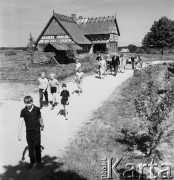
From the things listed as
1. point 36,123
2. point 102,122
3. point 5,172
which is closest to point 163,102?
point 102,122

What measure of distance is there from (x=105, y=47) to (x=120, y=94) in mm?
38963

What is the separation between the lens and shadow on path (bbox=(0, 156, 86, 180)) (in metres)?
6.09

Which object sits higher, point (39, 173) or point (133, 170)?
point (39, 173)

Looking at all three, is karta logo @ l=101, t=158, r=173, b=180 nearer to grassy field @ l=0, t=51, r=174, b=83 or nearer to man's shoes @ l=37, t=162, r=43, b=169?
man's shoes @ l=37, t=162, r=43, b=169

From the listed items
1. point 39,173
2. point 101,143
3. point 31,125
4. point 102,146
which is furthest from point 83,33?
A: point 39,173

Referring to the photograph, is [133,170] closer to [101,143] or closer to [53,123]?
[101,143]

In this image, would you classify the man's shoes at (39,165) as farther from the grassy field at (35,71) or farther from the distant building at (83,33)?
the distant building at (83,33)

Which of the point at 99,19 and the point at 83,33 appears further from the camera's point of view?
the point at 99,19

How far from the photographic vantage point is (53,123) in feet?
32.5

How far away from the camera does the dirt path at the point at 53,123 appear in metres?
7.54

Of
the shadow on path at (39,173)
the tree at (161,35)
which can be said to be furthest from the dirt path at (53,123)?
the tree at (161,35)

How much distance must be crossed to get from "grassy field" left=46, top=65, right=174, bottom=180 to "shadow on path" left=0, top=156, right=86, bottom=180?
0.23 m

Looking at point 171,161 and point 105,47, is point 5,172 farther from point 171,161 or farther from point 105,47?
point 105,47

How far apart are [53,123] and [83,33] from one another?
4337 centimetres
